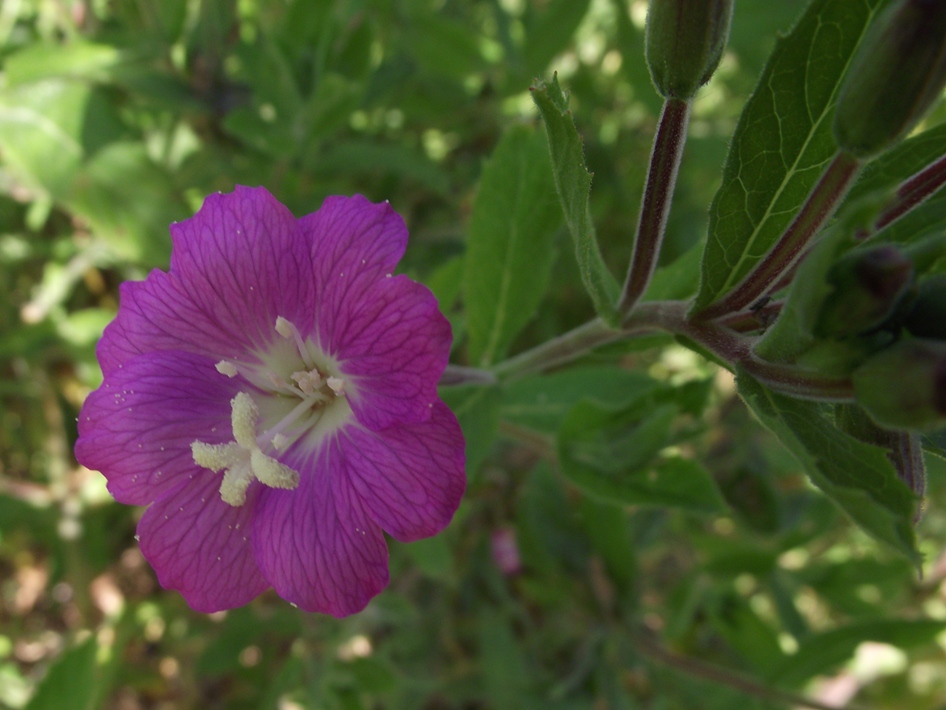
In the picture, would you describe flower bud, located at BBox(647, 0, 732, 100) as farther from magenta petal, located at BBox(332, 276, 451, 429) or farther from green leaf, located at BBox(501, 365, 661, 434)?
green leaf, located at BBox(501, 365, 661, 434)

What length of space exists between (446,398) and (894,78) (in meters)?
0.95

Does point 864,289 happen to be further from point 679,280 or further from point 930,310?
point 679,280

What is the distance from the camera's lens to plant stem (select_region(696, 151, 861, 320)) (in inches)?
37.9

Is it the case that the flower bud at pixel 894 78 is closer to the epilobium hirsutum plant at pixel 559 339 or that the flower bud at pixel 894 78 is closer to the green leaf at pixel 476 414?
the epilobium hirsutum plant at pixel 559 339

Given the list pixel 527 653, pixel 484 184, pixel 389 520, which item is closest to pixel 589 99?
pixel 484 184

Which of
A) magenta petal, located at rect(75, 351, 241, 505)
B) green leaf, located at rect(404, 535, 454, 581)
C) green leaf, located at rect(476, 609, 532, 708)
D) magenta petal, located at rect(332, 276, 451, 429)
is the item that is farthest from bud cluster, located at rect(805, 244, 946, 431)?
green leaf, located at rect(476, 609, 532, 708)

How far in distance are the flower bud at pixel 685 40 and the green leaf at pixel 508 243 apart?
1.86 feet

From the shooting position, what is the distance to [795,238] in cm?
103

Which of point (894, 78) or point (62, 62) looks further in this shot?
point (62, 62)

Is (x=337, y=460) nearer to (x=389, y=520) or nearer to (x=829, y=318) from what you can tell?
(x=389, y=520)

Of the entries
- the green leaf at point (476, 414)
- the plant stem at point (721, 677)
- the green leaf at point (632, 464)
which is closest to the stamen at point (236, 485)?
the green leaf at point (476, 414)

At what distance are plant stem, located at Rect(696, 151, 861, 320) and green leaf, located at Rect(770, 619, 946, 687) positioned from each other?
5.12ft

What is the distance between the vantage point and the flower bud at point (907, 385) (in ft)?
2.49

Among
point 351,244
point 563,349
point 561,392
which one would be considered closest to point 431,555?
point 561,392
